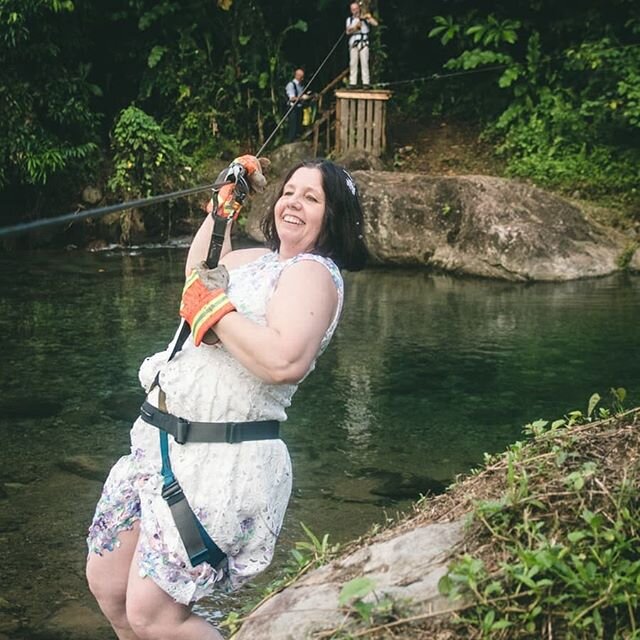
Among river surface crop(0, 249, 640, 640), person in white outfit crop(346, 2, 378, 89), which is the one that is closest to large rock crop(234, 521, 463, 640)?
river surface crop(0, 249, 640, 640)

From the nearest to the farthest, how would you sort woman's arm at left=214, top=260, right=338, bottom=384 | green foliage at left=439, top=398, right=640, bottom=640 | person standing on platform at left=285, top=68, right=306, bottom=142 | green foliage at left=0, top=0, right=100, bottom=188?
1. green foliage at left=439, top=398, right=640, bottom=640
2. woman's arm at left=214, top=260, right=338, bottom=384
3. green foliage at left=0, top=0, right=100, bottom=188
4. person standing on platform at left=285, top=68, right=306, bottom=142

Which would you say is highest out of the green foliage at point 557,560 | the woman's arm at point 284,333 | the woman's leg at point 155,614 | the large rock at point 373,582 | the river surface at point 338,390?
the woman's arm at point 284,333

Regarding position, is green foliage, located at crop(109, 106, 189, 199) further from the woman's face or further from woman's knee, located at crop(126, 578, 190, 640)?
woman's knee, located at crop(126, 578, 190, 640)

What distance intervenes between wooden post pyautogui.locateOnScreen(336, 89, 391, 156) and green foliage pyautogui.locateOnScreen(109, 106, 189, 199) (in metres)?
2.41

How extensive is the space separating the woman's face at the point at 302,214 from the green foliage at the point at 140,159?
11711 millimetres

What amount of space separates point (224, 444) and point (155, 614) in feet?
1.46

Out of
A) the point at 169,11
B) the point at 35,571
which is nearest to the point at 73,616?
the point at 35,571

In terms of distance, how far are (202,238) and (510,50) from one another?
13.6 m

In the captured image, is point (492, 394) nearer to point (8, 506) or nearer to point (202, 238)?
point (8, 506)

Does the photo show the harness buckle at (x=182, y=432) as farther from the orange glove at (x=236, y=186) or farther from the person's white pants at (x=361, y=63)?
the person's white pants at (x=361, y=63)

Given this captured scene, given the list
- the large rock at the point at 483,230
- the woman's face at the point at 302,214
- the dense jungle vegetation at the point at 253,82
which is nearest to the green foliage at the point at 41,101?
the dense jungle vegetation at the point at 253,82

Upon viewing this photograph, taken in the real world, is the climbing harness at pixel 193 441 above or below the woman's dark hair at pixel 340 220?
below

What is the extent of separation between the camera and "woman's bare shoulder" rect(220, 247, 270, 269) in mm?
2926

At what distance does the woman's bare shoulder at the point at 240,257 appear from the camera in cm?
293
